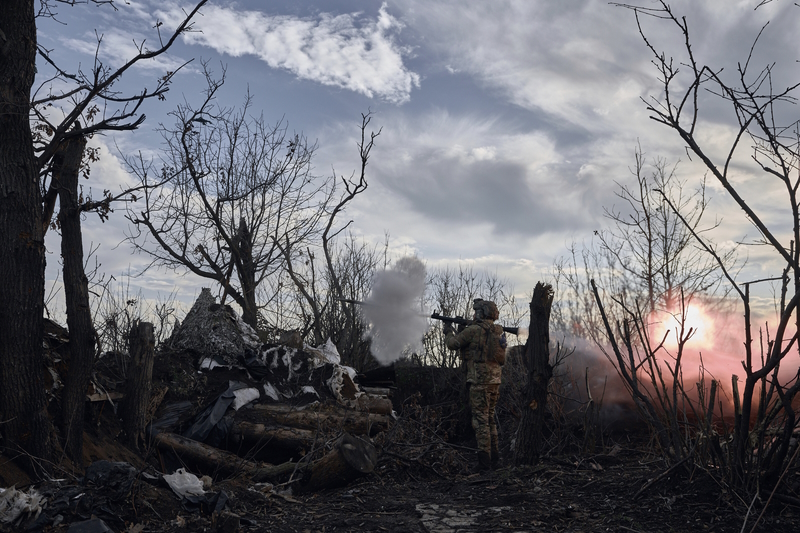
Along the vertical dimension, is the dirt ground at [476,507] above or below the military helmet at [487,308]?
below

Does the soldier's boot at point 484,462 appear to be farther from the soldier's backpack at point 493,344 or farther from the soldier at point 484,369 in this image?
the soldier's backpack at point 493,344

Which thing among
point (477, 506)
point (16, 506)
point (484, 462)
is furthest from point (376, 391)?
point (16, 506)

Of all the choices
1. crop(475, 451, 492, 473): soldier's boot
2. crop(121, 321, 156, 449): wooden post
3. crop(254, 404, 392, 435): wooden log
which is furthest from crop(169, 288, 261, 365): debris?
crop(475, 451, 492, 473): soldier's boot

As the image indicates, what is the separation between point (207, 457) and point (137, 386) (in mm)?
1539

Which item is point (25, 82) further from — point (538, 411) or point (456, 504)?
point (538, 411)

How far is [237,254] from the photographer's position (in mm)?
16297

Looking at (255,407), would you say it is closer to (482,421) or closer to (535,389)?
(482,421)

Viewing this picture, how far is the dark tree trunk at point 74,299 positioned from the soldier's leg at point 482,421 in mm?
5600

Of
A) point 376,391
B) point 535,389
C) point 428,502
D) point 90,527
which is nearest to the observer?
point 90,527

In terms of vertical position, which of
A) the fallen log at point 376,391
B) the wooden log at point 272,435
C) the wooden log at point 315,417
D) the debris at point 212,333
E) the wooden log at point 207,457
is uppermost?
the debris at point 212,333

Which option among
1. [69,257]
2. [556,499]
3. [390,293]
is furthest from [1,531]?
[390,293]

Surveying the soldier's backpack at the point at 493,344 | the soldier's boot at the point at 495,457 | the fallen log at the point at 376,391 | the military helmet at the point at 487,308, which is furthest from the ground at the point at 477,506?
the fallen log at the point at 376,391

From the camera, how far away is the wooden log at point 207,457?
313 inches

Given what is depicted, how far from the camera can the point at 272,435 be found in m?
8.95
